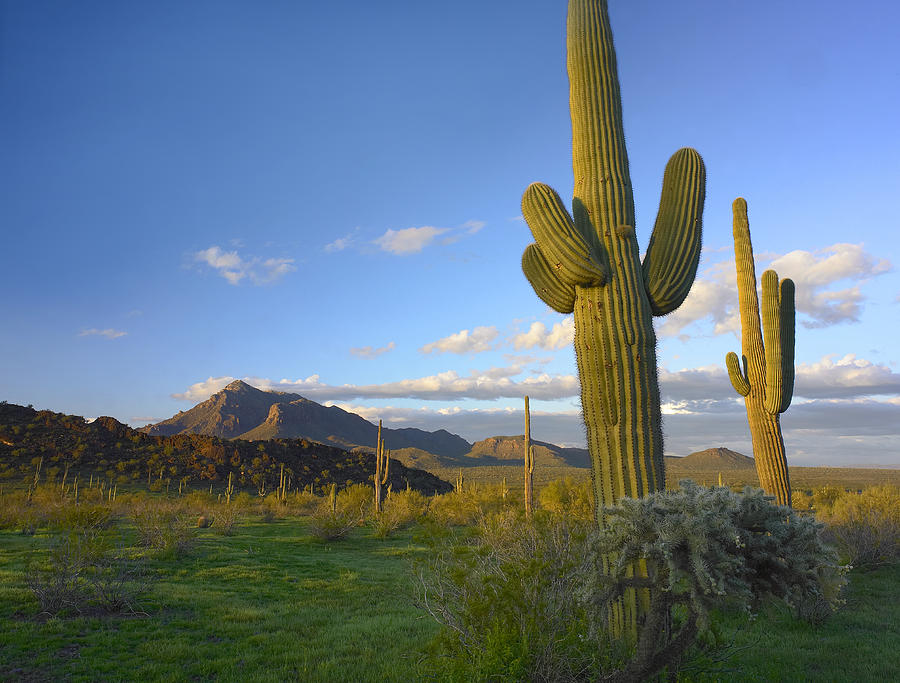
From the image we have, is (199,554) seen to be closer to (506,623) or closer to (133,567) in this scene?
(133,567)

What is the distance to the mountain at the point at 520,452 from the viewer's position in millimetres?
105375

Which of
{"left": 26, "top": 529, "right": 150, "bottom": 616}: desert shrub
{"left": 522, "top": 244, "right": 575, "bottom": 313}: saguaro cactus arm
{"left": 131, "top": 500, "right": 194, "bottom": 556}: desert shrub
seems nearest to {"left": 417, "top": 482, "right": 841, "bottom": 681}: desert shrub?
{"left": 522, "top": 244, "right": 575, "bottom": 313}: saguaro cactus arm

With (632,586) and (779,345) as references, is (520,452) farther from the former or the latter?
(632,586)

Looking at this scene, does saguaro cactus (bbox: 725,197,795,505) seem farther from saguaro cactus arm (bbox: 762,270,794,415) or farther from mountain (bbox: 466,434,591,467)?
mountain (bbox: 466,434,591,467)

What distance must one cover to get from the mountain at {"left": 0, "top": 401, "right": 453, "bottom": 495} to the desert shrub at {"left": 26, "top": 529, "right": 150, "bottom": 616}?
106ft

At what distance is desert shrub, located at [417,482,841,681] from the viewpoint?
3.51 meters

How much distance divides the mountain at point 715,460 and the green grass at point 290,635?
89298 millimetres

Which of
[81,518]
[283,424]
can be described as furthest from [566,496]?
[283,424]

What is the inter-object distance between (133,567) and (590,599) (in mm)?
11986

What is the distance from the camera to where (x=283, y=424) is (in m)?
112

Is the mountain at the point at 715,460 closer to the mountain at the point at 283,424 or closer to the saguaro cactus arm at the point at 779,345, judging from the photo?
the mountain at the point at 283,424

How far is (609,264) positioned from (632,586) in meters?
3.68

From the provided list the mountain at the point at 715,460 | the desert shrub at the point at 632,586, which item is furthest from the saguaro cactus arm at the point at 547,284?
the mountain at the point at 715,460

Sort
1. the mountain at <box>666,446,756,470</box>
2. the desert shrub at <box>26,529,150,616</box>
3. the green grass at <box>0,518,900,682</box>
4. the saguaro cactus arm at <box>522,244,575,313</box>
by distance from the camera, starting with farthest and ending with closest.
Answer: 1. the mountain at <box>666,446,756,470</box>
2. the desert shrub at <box>26,529,150,616</box>
3. the saguaro cactus arm at <box>522,244,575,313</box>
4. the green grass at <box>0,518,900,682</box>
